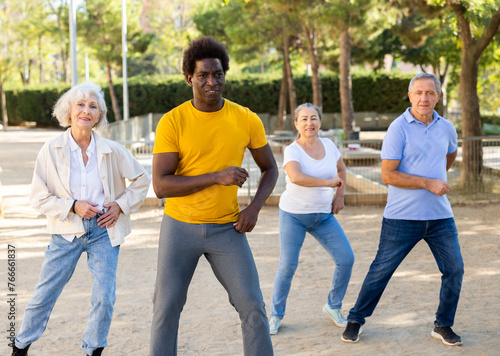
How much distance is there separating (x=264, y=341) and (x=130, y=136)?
16134 millimetres

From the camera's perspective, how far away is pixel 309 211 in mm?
4922

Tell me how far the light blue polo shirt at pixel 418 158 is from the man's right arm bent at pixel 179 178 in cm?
165

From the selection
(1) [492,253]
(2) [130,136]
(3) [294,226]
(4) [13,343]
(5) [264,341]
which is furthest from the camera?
(2) [130,136]

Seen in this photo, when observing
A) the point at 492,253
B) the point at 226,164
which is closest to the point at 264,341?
the point at 226,164

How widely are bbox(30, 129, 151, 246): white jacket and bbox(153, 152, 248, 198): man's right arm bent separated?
2.96 feet

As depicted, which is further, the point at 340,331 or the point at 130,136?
the point at 130,136

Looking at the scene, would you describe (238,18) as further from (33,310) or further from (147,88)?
(33,310)

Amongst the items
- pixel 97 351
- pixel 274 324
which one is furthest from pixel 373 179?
pixel 97 351

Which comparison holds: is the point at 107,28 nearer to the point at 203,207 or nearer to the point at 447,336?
the point at 447,336

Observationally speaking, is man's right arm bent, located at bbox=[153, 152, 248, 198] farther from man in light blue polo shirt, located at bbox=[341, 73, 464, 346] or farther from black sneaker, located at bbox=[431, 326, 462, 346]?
black sneaker, located at bbox=[431, 326, 462, 346]

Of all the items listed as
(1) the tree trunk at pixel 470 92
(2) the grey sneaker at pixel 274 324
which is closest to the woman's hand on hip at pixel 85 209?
(2) the grey sneaker at pixel 274 324

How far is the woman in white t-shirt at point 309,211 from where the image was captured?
492 centimetres

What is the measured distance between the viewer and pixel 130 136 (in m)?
19.0

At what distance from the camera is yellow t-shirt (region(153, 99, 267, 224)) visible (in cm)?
337
